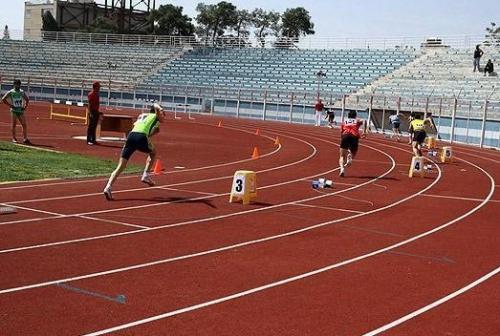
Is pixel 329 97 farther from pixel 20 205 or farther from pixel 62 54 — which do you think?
pixel 20 205

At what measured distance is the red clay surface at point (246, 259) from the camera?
19.1 feet

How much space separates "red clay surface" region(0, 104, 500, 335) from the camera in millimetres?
5812

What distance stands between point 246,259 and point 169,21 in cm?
8262

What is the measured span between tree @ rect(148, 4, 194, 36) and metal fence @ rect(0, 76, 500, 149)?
2920cm

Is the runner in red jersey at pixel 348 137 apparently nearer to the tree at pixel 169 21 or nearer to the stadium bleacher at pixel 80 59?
the stadium bleacher at pixel 80 59

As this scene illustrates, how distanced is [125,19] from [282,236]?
283 feet

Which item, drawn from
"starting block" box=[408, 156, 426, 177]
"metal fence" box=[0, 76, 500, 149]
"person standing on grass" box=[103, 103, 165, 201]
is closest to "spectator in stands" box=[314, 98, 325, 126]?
"metal fence" box=[0, 76, 500, 149]

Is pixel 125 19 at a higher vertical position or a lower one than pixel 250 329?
higher

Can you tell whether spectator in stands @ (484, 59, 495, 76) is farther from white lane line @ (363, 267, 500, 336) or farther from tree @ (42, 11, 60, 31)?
tree @ (42, 11, 60, 31)

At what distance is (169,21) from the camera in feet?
289

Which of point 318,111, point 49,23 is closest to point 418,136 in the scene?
point 318,111

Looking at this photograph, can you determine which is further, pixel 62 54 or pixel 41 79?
pixel 62 54

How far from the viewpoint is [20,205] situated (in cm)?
1051

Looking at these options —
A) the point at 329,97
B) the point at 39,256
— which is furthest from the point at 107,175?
the point at 329,97
